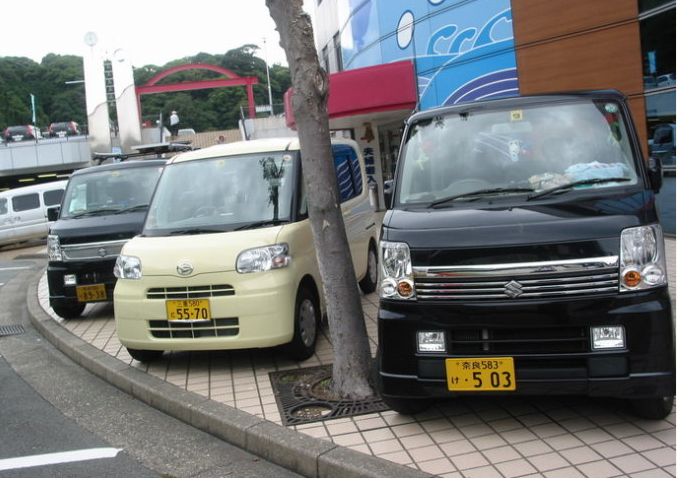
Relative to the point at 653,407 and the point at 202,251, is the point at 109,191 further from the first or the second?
the point at 653,407

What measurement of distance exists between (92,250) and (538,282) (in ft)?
19.9

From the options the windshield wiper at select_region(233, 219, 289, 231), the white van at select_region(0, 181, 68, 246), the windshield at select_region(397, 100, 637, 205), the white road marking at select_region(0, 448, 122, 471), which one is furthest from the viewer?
the white van at select_region(0, 181, 68, 246)

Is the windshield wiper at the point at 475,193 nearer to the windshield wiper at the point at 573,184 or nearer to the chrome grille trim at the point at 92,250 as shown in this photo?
the windshield wiper at the point at 573,184

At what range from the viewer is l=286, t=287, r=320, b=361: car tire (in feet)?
18.8

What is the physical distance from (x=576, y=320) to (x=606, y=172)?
3.82ft

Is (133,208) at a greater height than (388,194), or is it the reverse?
(133,208)

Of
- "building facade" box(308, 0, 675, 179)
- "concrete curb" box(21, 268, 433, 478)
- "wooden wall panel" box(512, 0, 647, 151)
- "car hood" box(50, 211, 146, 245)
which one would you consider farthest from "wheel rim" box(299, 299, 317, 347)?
"wooden wall panel" box(512, 0, 647, 151)

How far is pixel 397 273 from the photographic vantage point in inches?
160

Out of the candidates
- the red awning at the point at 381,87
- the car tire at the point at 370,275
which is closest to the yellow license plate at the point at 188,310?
the car tire at the point at 370,275

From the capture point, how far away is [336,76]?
55.8 feet

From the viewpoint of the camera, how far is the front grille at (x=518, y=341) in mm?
3762

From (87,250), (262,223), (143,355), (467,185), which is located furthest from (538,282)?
(87,250)

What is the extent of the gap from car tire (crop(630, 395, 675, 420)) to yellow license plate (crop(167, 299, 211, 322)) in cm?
326

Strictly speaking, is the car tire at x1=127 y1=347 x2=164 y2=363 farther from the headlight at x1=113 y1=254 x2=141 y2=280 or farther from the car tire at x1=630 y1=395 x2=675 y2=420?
the car tire at x1=630 y1=395 x2=675 y2=420
